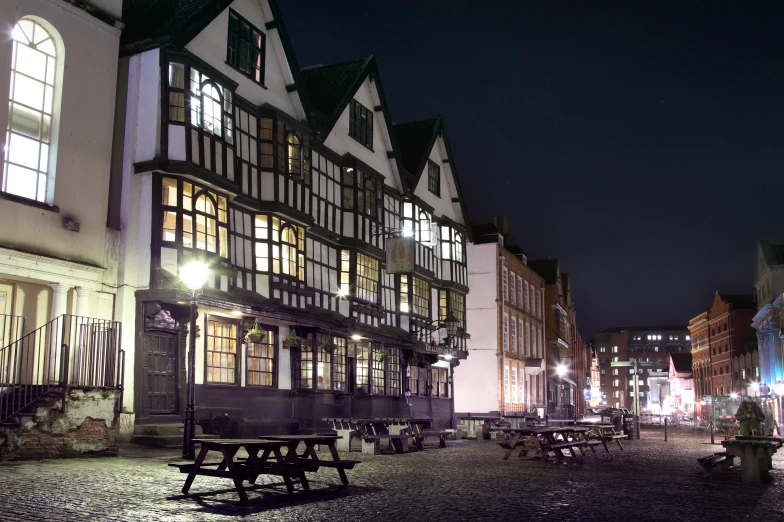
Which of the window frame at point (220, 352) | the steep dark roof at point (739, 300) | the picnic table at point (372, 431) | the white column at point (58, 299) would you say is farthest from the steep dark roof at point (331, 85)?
the steep dark roof at point (739, 300)

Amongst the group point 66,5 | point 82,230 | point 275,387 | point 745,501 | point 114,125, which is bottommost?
point 745,501

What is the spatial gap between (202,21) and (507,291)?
28.9 metres

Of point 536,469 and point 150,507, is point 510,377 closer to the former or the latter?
point 536,469

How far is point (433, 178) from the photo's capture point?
41094 mm

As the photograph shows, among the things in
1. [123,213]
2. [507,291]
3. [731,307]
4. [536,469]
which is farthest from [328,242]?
[731,307]

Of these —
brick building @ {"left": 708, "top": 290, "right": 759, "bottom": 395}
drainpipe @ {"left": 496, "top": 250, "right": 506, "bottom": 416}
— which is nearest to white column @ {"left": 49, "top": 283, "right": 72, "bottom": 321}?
drainpipe @ {"left": 496, "top": 250, "right": 506, "bottom": 416}

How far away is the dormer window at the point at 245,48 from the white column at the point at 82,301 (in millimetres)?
8722

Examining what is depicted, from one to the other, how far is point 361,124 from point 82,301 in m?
15.8

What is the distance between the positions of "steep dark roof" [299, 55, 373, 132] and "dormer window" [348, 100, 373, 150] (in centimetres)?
91

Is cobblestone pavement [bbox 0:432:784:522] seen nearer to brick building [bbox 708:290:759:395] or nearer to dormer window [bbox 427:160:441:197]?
dormer window [bbox 427:160:441:197]

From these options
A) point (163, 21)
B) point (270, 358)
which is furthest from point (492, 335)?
point (163, 21)

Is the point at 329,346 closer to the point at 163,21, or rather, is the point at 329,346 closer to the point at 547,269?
the point at 163,21

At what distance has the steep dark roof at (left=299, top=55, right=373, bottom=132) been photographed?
31219 millimetres

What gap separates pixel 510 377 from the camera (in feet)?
158
